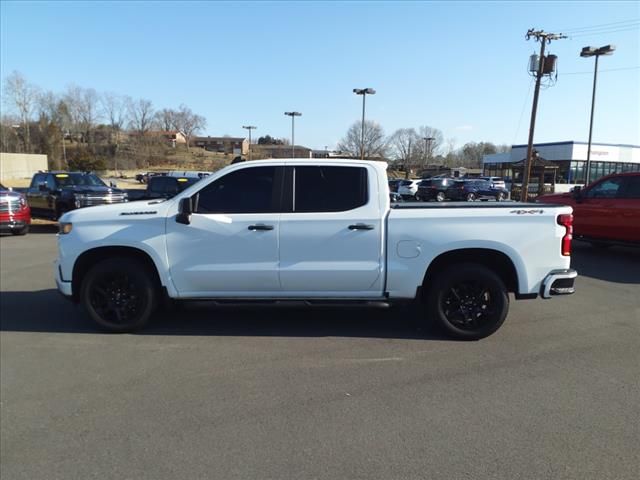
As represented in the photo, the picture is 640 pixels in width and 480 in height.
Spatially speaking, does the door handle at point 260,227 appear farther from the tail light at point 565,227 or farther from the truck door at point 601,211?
the truck door at point 601,211

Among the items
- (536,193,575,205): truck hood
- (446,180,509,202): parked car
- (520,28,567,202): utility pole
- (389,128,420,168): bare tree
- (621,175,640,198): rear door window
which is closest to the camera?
(621,175,640,198): rear door window

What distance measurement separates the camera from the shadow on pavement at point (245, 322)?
5512 mm

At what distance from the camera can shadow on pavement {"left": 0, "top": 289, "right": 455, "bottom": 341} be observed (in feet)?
18.1

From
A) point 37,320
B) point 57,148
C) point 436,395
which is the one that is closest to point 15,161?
point 57,148

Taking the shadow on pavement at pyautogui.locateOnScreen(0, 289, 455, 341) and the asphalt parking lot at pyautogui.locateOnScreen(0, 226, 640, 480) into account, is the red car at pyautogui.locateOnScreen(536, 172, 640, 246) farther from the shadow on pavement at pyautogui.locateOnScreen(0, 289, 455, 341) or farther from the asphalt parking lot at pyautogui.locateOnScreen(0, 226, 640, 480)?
the shadow on pavement at pyautogui.locateOnScreen(0, 289, 455, 341)

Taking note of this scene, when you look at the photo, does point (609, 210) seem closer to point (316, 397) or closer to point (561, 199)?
point (561, 199)

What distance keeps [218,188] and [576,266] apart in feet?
25.5

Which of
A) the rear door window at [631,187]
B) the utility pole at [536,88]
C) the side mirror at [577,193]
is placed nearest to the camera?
the rear door window at [631,187]

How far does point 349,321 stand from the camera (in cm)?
594

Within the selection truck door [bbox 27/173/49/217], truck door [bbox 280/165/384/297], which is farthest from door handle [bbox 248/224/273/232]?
truck door [bbox 27/173/49/217]

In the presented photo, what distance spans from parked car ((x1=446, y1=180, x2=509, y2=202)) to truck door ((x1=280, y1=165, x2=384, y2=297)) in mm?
30085

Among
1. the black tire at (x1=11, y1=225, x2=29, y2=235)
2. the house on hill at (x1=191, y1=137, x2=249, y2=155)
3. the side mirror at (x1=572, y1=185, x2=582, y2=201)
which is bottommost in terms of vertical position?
the black tire at (x1=11, y1=225, x2=29, y2=235)

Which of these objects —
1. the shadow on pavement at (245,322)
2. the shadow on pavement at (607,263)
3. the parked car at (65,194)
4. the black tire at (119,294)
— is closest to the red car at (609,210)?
the shadow on pavement at (607,263)

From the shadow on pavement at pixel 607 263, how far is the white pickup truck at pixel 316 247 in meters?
4.33
